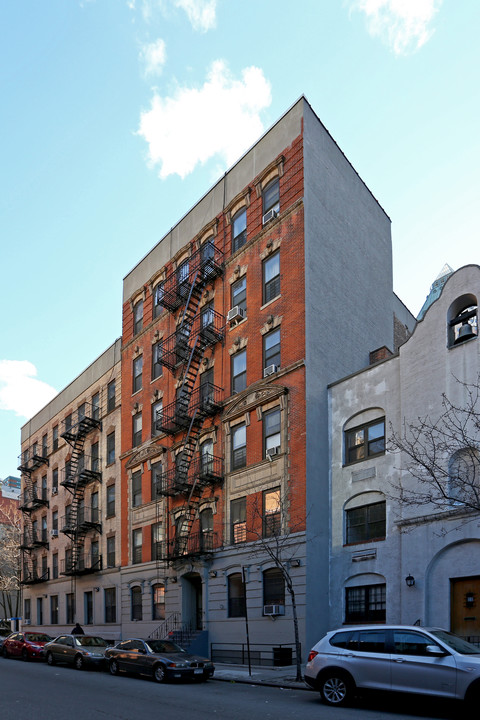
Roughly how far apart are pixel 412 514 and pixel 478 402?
4.15 m

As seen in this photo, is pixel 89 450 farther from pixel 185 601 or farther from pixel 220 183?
pixel 220 183

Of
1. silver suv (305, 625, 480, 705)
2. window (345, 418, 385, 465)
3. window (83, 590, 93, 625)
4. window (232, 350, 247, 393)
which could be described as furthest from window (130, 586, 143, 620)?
silver suv (305, 625, 480, 705)

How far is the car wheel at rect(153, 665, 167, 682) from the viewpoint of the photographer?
19.6m

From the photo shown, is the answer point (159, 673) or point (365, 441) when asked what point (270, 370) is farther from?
point (159, 673)

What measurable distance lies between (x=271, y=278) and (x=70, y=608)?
27225 mm

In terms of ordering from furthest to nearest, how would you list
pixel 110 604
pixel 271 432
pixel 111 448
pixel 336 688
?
pixel 111 448
pixel 110 604
pixel 271 432
pixel 336 688

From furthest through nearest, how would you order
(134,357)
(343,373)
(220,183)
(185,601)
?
(134,357) < (220,183) < (185,601) < (343,373)

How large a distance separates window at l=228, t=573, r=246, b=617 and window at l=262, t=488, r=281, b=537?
2.68m

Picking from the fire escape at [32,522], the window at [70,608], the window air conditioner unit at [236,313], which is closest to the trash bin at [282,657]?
the window air conditioner unit at [236,313]

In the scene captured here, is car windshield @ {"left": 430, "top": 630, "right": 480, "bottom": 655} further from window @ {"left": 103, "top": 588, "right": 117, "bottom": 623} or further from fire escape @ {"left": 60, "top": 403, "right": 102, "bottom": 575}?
fire escape @ {"left": 60, "top": 403, "right": 102, "bottom": 575}

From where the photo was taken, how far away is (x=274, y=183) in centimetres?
2848

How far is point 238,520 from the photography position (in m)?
26.9

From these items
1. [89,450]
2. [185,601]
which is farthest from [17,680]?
[89,450]

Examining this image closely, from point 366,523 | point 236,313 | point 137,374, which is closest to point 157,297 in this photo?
point 137,374
